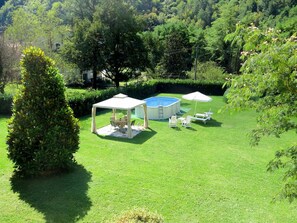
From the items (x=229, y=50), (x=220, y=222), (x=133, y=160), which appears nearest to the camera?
(x=220, y=222)

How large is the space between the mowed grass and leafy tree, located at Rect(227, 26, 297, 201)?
2935mm

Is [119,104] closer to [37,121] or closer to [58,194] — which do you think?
[37,121]

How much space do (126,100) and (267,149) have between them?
7.44 m

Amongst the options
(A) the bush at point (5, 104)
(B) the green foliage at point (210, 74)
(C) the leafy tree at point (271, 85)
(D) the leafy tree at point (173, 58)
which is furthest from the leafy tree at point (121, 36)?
(C) the leafy tree at point (271, 85)

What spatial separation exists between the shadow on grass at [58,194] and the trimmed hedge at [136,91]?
9.16 meters

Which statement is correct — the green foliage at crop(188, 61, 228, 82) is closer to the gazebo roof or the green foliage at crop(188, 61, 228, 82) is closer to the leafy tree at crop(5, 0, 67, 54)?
the gazebo roof

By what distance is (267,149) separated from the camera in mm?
12812

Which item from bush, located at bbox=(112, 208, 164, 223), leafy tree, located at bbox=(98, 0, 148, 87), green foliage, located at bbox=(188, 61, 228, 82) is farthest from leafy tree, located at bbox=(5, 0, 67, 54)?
bush, located at bbox=(112, 208, 164, 223)

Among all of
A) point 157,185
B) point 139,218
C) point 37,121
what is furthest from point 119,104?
point 139,218

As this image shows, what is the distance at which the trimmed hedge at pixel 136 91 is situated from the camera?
59.8 feet

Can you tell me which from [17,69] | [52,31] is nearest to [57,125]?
[17,69]

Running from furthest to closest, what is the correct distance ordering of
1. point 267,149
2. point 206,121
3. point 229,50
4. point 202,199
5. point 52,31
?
point 229,50, point 52,31, point 206,121, point 267,149, point 202,199

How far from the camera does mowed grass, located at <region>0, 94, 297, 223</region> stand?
7258mm

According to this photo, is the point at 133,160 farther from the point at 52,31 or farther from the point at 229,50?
the point at 229,50
